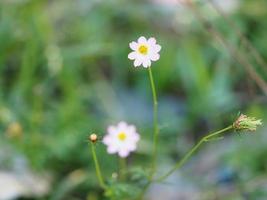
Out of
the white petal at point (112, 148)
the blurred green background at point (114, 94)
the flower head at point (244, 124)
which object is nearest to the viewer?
the flower head at point (244, 124)

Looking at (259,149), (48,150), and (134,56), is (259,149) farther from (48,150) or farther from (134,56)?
(134,56)

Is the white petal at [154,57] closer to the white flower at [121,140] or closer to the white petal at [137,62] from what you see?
the white petal at [137,62]

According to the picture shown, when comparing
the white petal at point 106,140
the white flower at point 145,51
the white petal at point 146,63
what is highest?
the white flower at point 145,51

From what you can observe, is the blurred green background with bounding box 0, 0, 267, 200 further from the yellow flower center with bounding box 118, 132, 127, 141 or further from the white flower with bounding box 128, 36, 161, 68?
the white flower with bounding box 128, 36, 161, 68

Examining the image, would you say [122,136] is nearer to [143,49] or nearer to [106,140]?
[106,140]

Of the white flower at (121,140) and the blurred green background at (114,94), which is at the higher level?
the blurred green background at (114,94)

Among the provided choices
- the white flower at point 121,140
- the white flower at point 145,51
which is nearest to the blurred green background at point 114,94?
the white flower at point 121,140

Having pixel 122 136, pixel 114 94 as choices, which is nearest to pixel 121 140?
pixel 122 136

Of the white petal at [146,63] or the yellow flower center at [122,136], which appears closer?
the white petal at [146,63]
